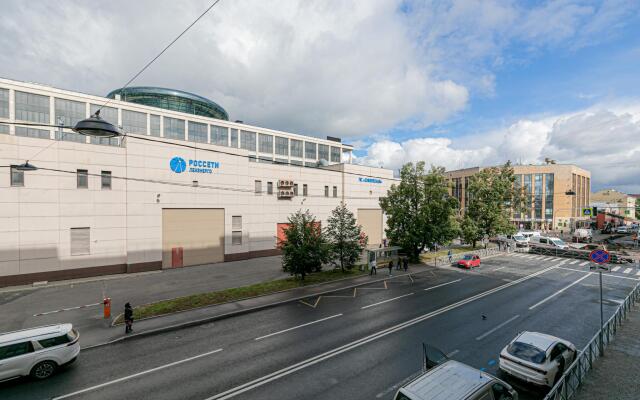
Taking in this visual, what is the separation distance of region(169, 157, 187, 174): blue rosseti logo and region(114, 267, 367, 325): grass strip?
15511 mm

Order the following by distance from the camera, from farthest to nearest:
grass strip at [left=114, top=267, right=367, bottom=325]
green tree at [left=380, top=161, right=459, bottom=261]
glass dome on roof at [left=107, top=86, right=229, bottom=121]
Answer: glass dome on roof at [left=107, top=86, right=229, bottom=121] < green tree at [left=380, top=161, right=459, bottom=261] < grass strip at [left=114, top=267, right=367, bottom=325]

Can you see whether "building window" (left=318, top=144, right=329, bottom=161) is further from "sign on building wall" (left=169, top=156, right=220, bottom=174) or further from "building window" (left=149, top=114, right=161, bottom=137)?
"sign on building wall" (left=169, top=156, right=220, bottom=174)

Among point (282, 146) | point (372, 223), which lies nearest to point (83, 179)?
point (372, 223)

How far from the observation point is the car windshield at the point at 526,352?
9.96 meters

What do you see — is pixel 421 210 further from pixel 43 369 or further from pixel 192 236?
pixel 43 369

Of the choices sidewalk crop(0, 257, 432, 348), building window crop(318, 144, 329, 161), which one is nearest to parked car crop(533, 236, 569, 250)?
sidewalk crop(0, 257, 432, 348)

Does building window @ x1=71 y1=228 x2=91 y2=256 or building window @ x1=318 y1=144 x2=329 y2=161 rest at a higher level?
building window @ x1=318 y1=144 x2=329 y2=161

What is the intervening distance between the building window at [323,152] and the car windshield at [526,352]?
64.2 meters

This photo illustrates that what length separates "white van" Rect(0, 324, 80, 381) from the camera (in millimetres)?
10398

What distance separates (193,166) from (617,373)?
34.0 m

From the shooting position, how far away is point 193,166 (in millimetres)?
32469

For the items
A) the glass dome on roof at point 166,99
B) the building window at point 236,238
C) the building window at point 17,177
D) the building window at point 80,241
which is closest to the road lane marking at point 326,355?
the building window at point 236,238

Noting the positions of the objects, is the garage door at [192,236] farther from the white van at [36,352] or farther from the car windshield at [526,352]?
the car windshield at [526,352]

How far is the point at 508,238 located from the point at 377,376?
55.1m
